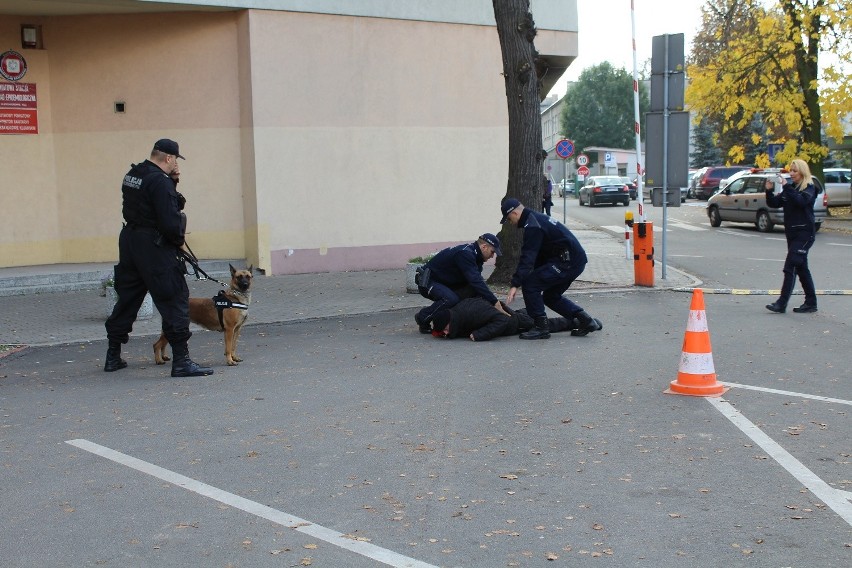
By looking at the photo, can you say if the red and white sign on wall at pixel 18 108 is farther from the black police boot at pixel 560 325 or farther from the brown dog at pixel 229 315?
the black police boot at pixel 560 325

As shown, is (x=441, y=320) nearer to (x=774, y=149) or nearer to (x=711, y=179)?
(x=774, y=149)

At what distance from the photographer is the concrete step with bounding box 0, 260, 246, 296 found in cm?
1462

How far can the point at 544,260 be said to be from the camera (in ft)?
34.4

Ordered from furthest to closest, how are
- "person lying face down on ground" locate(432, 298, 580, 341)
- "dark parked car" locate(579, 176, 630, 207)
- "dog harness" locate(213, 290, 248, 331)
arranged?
"dark parked car" locate(579, 176, 630, 207), "person lying face down on ground" locate(432, 298, 580, 341), "dog harness" locate(213, 290, 248, 331)

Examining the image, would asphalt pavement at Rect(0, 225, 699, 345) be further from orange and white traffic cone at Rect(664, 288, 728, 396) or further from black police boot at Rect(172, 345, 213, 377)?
orange and white traffic cone at Rect(664, 288, 728, 396)

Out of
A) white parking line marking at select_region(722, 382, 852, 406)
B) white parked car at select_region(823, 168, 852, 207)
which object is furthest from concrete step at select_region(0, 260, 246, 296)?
white parked car at select_region(823, 168, 852, 207)

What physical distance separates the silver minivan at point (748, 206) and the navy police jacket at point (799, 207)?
15.5 metres

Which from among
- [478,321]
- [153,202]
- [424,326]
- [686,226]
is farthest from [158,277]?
[686,226]

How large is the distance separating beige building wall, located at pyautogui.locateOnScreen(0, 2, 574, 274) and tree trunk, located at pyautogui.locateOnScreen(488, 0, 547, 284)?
12.7 feet

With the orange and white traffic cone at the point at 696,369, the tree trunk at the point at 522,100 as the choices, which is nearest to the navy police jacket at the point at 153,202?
the orange and white traffic cone at the point at 696,369

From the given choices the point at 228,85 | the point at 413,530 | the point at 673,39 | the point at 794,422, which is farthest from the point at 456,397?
the point at 228,85

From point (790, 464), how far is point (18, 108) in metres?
14.3

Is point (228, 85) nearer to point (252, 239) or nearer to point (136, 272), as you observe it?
point (252, 239)

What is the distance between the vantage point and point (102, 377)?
8742 millimetres
